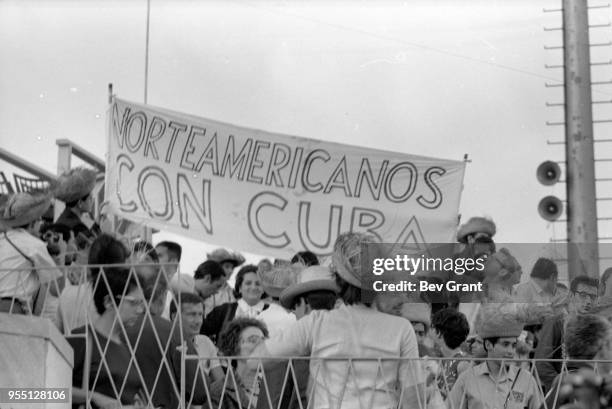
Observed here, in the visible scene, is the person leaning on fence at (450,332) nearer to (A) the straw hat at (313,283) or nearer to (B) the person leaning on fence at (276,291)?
(B) the person leaning on fence at (276,291)

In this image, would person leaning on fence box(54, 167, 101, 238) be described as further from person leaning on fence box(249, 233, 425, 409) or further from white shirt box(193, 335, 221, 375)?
person leaning on fence box(249, 233, 425, 409)

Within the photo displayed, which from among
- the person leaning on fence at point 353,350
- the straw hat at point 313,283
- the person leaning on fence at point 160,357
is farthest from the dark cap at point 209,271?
the person leaning on fence at point 353,350

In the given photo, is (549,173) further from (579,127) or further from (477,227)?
(477,227)

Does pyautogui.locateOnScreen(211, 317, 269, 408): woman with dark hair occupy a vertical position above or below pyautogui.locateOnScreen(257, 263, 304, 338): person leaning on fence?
below

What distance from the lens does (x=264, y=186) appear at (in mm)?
10250

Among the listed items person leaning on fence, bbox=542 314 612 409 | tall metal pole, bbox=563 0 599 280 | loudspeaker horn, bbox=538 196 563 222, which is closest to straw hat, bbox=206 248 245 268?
person leaning on fence, bbox=542 314 612 409

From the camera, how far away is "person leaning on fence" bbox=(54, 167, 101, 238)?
888 centimetres

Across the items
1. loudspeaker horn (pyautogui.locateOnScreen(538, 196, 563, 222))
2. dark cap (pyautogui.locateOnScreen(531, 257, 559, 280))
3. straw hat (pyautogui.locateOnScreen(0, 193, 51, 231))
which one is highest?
loudspeaker horn (pyautogui.locateOnScreen(538, 196, 563, 222))

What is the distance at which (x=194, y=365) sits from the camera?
637 cm

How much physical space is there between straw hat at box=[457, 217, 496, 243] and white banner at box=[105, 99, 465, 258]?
76 centimetres

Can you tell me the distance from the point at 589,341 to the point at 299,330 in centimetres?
113

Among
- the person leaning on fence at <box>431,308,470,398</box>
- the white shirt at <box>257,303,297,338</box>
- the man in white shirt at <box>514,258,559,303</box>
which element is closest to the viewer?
the white shirt at <box>257,303,297,338</box>

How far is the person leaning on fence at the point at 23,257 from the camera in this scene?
700 cm

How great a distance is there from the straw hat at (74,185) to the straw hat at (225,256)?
1.46 metres
